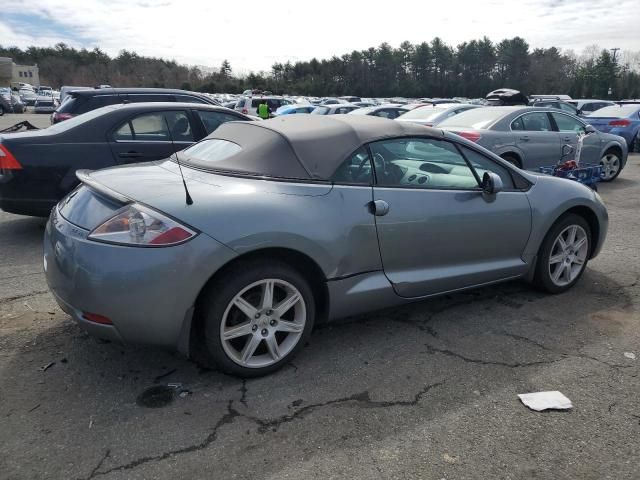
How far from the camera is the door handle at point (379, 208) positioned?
3359mm

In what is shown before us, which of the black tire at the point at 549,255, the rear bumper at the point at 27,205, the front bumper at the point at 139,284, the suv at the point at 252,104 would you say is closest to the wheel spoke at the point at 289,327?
the front bumper at the point at 139,284

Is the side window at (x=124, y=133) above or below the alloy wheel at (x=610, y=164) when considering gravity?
above

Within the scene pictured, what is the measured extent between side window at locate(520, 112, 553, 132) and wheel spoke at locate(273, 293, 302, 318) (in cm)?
768

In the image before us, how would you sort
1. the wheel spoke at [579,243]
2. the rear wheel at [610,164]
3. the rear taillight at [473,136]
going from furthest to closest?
the rear wheel at [610,164] → the rear taillight at [473,136] → the wheel spoke at [579,243]

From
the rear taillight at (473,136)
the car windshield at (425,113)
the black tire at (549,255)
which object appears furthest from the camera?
the car windshield at (425,113)

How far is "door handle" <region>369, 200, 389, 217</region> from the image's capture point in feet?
11.0

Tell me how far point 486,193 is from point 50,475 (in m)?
3.23

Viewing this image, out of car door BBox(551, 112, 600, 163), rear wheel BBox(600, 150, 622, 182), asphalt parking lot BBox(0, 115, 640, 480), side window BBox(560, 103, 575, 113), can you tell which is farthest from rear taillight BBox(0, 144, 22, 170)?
side window BBox(560, 103, 575, 113)

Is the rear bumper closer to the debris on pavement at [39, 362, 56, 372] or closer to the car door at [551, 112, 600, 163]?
the debris on pavement at [39, 362, 56, 372]

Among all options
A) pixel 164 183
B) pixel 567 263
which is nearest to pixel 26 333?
pixel 164 183

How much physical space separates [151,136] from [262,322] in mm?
4179

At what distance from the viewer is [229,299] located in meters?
2.88

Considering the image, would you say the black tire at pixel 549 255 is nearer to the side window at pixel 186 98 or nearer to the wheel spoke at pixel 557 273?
the wheel spoke at pixel 557 273

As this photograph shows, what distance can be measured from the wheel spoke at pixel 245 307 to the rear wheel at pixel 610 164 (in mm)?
10346
